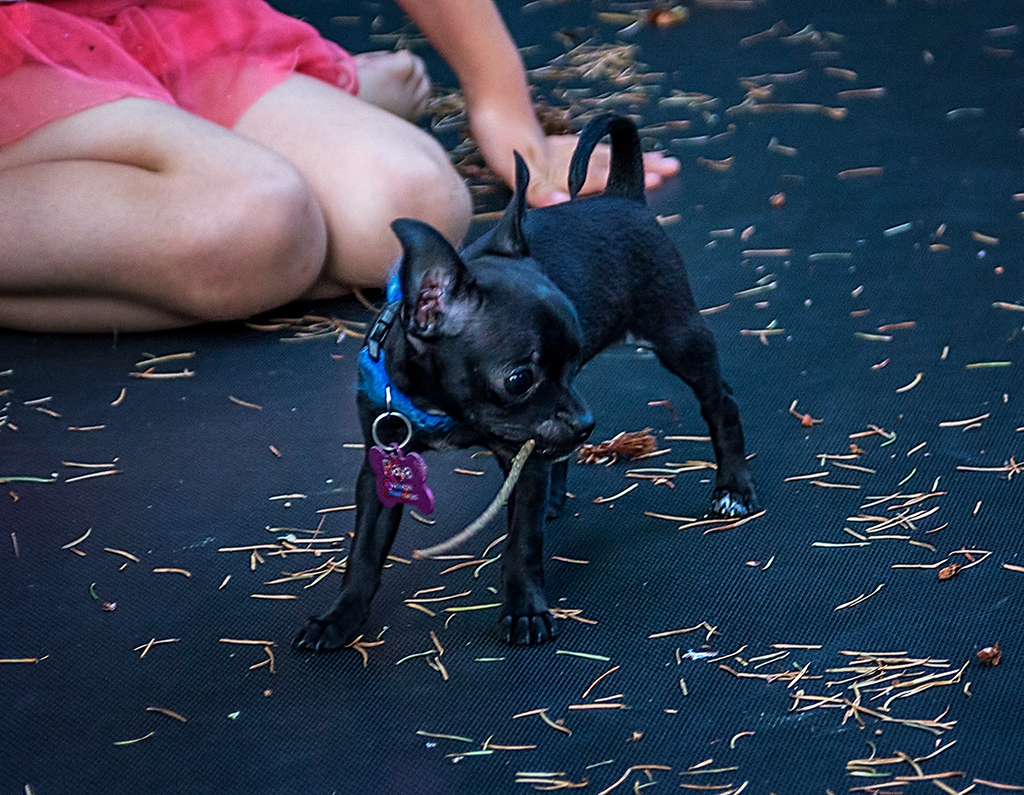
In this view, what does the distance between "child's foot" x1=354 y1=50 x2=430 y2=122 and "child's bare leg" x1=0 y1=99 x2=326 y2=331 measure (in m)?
0.88

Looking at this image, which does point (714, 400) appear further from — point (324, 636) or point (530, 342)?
point (324, 636)

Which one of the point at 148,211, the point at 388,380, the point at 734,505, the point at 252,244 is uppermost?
the point at 388,380

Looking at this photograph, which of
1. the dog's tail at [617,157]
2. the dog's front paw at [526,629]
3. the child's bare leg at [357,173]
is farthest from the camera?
the child's bare leg at [357,173]

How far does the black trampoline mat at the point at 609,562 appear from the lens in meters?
1.52

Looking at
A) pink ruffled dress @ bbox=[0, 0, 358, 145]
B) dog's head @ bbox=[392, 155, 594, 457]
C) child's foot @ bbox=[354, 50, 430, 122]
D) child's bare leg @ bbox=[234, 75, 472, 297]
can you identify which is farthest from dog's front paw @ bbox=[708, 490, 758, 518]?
child's foot @ bbox=[354, 50, 430, 122]

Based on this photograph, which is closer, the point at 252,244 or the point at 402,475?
the point at 402,475

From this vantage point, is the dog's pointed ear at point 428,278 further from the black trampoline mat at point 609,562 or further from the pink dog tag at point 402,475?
the black trampoline mat at point 609,562

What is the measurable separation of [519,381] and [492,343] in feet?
0.19

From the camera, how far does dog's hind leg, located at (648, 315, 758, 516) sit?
1.95 m

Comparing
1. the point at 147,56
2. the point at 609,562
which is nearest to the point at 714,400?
the point at 609,562

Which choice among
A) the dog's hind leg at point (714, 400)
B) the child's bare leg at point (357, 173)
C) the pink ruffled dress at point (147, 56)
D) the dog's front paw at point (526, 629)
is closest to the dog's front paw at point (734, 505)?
the dog's hind leg at point (714, 400)

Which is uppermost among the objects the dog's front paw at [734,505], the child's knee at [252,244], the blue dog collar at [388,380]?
the blue dog collar at [388,380]

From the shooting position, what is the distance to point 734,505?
6.48 feet

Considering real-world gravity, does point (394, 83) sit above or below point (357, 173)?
below
